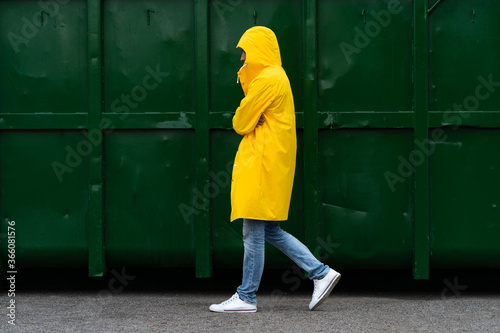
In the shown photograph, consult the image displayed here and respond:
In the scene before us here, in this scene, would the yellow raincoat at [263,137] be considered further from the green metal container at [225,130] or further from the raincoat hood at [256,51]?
the green metal container at [225,130]

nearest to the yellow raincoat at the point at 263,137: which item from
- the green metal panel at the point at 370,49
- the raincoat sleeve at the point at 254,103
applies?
the raincoat sleeve at the point at 254,103

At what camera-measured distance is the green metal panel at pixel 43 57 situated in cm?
508

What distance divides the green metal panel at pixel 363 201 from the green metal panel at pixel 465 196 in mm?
202

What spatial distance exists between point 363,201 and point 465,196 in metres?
0.68

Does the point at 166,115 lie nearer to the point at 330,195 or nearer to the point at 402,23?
the point at 330,195

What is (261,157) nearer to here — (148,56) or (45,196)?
(148,56)

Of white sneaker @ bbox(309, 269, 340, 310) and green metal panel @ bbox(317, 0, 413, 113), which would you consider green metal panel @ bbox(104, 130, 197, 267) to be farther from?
green metal panel @ bbox(317, 0, 413, 113)

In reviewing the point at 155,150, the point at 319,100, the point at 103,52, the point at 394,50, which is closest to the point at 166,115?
the point at 155,150

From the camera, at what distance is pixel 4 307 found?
191 inches

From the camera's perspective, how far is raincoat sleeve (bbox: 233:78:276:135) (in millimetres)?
4434

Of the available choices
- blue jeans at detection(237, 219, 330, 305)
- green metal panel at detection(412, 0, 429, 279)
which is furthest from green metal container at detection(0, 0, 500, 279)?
blue jeans at detection(237, 219, 330, 305)

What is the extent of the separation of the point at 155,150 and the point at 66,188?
0.67 m

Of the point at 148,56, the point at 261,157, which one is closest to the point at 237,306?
the point at 261,157

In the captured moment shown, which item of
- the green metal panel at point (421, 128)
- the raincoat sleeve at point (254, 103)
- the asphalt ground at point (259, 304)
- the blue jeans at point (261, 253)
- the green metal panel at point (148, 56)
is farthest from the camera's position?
the green metal panel at point (148, 56)
